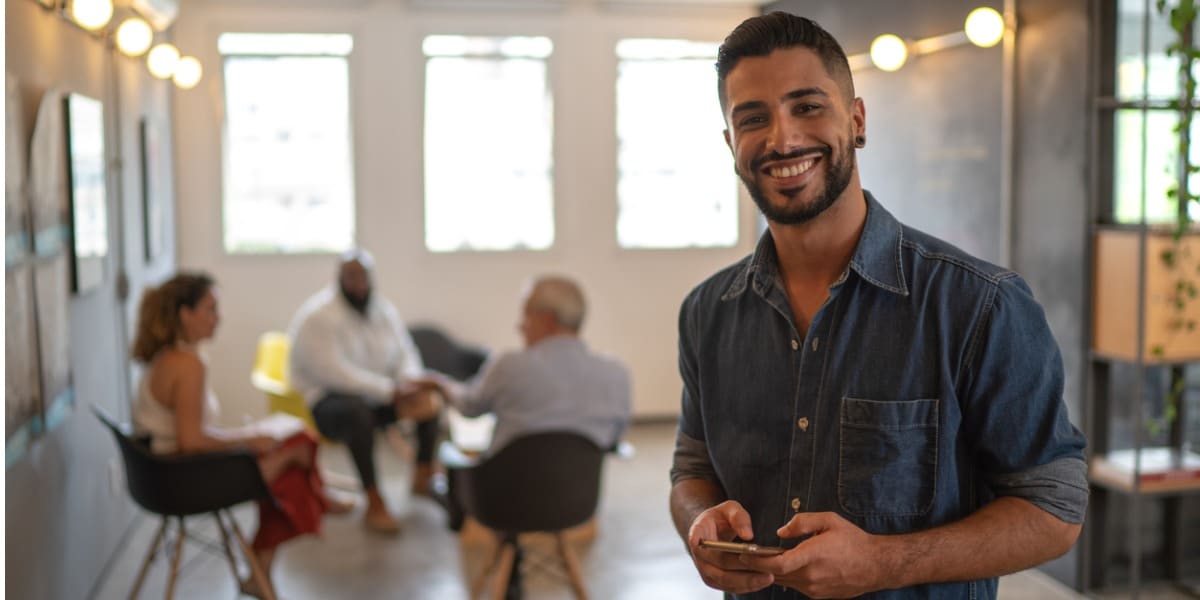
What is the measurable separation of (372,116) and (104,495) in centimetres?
381

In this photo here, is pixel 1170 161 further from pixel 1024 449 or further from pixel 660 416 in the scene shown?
pixel 660 416

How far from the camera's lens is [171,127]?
308 inches

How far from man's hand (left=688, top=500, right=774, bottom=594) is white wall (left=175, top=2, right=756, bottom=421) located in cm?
685

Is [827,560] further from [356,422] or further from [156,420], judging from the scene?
[356,422]

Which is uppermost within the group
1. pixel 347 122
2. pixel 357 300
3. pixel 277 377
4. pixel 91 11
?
pixel 91 11

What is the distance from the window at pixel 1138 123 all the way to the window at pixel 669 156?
3976 millimetres

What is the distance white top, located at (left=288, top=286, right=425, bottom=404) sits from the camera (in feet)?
21.1

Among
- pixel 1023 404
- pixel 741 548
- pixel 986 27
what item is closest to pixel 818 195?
pixel 1023 404

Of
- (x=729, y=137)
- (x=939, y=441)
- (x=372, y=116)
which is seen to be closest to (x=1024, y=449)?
(x=939, y=441)

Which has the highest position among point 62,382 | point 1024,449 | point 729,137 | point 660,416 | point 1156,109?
point 1156,109

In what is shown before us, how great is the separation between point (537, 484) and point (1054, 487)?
2757 mm

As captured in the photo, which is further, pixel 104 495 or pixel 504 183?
pixel 504 183

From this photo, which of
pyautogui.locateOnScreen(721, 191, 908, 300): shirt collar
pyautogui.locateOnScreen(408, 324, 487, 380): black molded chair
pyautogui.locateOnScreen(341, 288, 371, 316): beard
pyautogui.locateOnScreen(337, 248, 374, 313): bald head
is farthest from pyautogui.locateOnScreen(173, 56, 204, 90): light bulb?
pyautogui.locateOnScreen(721, 191, 908, 300): shirt collar

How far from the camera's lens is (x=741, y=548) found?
1.51 m
